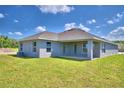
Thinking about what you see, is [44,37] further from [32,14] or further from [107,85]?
[107,85]

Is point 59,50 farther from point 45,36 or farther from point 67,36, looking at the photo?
point 45,36

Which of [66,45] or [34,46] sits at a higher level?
[66,45]

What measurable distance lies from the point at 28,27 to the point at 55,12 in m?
3.07

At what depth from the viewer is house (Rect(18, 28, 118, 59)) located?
18.3 meters

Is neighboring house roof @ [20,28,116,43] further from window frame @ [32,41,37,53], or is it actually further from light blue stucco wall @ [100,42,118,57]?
light blue stucco wall @ [100,42,118,57]

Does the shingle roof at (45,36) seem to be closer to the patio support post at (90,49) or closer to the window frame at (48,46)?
the window frame at (48,46)

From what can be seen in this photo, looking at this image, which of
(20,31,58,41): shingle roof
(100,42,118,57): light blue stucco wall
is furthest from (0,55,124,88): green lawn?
(100,42,118,57): light blue stucco wall

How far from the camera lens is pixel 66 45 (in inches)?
823

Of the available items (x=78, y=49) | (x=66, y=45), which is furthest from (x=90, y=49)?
(x=66, y=45)

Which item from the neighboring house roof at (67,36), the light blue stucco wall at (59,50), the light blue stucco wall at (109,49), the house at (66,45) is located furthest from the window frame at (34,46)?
the light blue stucco wall at (109,49)

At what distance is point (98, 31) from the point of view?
19797 mm
